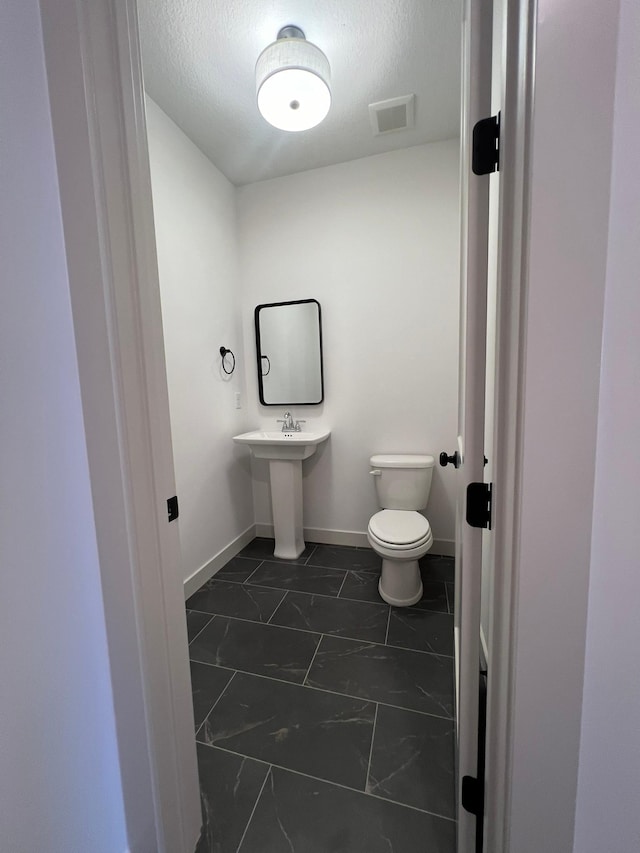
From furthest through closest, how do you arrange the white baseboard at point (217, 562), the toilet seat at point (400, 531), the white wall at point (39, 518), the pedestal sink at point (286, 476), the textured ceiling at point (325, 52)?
the pedestal sink at point (286, 476)
the white baseboard at point (217, 562)
the toilet seat at point (400, 531)
the textured ceiling at point (325, 52)
the white wall at point (39, 518)

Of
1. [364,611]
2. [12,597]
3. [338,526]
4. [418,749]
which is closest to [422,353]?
[338,526]

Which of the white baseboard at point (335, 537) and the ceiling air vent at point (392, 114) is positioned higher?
the ceiling air vent at point (392, 114)

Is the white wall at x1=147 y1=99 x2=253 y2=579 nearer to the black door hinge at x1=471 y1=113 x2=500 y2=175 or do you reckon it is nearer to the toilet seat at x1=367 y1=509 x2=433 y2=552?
the toilet seat at x1=367 y1=509 x2=433 y2=552

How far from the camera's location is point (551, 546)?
0.48 m

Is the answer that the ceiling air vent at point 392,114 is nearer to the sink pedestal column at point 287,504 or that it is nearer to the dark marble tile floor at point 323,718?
the sink pedestal column at point 287,504

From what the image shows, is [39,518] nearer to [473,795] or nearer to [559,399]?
[559,399]

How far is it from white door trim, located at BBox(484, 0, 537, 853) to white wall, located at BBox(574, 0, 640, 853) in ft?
0.32

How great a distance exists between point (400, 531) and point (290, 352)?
1.48 meters

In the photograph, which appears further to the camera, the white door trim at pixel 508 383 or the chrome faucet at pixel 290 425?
the chrome faucet at pixel 290 425

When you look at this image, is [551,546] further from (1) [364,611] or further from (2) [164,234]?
(2) [164,234]

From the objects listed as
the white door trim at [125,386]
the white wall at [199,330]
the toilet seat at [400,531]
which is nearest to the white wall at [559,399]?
the white door trim at [125,386]

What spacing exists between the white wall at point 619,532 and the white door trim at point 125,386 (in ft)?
2.58

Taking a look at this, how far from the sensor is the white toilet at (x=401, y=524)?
5.53 ft

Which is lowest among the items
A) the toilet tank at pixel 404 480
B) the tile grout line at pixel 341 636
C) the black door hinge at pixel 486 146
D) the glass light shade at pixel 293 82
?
the tile grout line at pixel 341 636
